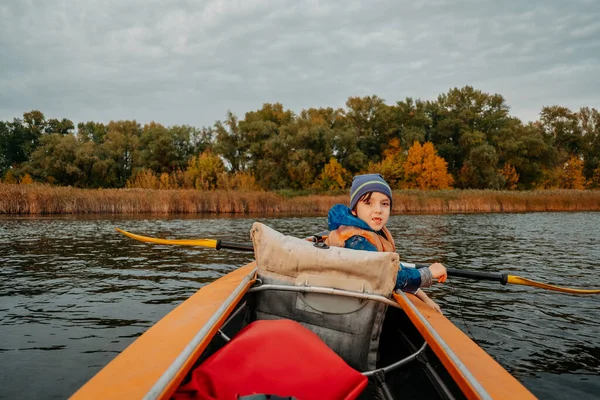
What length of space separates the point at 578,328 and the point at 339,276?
139 inches

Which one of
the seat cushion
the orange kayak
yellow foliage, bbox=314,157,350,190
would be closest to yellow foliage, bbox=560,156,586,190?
yellow foliage, bbox=314,157,350,190

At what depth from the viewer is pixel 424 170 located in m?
43.9

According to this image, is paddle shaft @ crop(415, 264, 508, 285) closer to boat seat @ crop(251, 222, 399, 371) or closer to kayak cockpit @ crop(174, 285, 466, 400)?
kayak cockpit @ crop(174, 285, 466, 400)

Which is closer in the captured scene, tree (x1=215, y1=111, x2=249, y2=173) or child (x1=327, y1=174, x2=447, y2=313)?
child (x1=327, y1=174, x2=447, y2=313)

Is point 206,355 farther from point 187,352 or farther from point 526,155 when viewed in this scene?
point 526,155

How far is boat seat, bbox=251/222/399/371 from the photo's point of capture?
2680 millimetres

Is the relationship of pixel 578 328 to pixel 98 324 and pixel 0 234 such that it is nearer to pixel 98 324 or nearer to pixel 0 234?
pixel 98 324

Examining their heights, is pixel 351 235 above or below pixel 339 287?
above

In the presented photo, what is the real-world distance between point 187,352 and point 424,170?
4415cm

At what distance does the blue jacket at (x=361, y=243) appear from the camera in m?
3.14

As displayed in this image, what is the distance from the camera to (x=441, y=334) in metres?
2.55

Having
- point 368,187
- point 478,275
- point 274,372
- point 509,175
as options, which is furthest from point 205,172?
point 509,175

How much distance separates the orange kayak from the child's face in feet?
2.34

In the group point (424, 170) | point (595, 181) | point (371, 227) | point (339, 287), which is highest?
point (424, 170)
